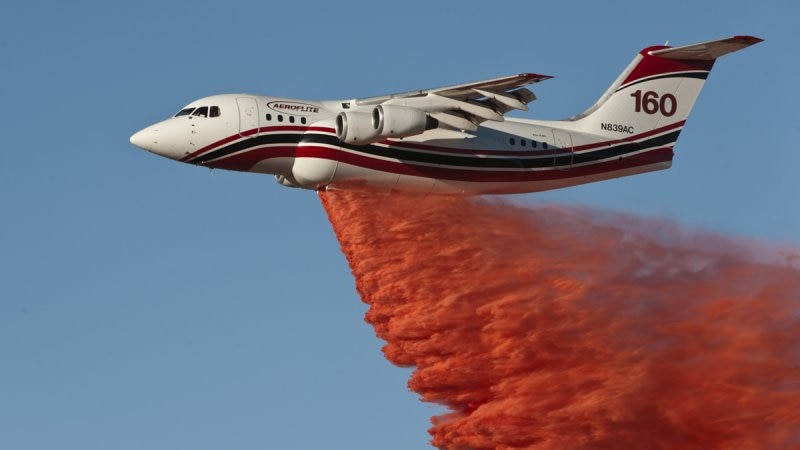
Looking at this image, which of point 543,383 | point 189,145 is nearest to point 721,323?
point 543,383

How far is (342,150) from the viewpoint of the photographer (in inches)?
838

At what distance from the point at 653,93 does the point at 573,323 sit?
5393 mm

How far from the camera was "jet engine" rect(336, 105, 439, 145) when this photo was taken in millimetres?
20953

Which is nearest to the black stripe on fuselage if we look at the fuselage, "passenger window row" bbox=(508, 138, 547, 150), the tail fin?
the fuselage

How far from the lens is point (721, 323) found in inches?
814

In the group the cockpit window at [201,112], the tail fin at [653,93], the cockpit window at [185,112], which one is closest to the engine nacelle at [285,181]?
the cockpit window at [201,112]

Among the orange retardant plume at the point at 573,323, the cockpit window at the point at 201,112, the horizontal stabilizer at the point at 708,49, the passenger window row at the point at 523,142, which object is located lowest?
the orange retardant plume at the point at 573,323

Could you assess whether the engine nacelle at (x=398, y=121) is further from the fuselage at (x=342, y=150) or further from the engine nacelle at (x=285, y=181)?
the engine nacelle at (x=285, y=181)

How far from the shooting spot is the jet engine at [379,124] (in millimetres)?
20953

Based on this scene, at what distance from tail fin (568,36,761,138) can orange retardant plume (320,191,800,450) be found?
193 centimetres

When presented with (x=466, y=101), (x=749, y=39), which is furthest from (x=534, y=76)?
(x=749, y=39)

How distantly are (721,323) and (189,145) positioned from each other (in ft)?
25.9

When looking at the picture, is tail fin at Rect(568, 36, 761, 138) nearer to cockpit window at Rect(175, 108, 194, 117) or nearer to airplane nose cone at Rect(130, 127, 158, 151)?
cockpit window at Rect(175, 108, 194, 117)

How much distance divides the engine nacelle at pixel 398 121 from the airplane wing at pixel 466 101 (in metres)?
0.37
